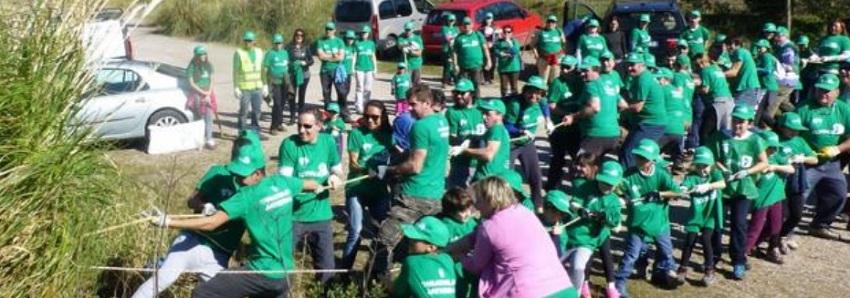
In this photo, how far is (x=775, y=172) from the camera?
8.80 meters

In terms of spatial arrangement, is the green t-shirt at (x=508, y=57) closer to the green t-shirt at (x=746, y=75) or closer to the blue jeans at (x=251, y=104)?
the blue jeans at (x=251, y=104)

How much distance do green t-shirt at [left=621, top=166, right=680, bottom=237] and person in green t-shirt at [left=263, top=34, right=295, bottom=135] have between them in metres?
7.11

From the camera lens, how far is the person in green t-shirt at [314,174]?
743 cm

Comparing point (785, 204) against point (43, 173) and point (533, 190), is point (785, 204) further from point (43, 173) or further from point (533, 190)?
point (43, 173)

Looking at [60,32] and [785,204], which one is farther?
[785,204]

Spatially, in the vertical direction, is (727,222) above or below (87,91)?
below

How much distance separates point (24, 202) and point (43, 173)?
16 centimetres

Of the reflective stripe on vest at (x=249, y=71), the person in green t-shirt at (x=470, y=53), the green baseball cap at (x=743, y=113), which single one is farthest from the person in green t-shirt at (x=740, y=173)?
the person in green t-shirt at (x=470, y=53)

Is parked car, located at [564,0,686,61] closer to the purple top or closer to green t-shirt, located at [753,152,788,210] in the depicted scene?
green t-shirt, located at [753,152,788,210]

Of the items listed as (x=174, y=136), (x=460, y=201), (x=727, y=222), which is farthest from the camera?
(x=174, y=136)

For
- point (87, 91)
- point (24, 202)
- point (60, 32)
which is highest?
point (60, 32)

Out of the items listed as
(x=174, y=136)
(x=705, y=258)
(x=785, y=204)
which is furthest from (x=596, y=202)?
(x=174, y=136)

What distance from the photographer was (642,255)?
855cm

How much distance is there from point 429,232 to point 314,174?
2.21 m
